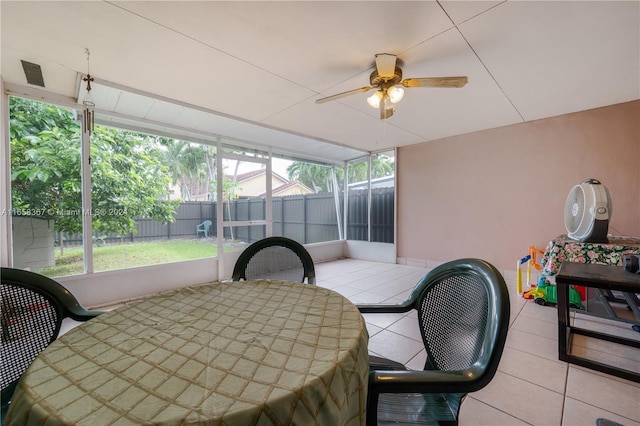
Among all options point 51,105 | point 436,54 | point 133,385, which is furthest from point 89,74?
point 436,54

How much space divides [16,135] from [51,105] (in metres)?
0.46

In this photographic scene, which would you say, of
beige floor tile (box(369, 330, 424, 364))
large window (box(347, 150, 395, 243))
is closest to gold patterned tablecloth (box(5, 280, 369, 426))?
beige floor tile (box(369, 330, 424, 364))

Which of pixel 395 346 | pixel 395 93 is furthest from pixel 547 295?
pixel 395 93

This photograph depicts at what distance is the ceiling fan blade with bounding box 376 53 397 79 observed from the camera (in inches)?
78.4

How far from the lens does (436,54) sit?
2.06 m

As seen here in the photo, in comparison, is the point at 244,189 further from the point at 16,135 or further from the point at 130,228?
the point at 16,135

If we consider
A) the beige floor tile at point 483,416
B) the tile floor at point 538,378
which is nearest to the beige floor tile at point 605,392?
the tile floor at point 538,378

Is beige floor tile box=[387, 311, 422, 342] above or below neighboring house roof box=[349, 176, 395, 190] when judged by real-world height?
below

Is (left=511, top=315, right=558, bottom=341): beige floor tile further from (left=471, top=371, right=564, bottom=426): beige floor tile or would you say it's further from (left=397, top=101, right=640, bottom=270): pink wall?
(left=397, top=101, right=640, bottom=270): pink wall

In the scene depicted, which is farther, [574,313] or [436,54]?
[574,313]

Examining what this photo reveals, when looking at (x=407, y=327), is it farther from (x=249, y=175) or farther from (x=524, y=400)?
(x=249, y=175)

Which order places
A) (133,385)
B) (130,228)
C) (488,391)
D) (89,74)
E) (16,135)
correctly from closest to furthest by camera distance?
1. (133,385)
2. (488,391)
3. (89,74)
4. (16,135)
5. (130,228)

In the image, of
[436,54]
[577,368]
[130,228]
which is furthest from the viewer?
[130,228]

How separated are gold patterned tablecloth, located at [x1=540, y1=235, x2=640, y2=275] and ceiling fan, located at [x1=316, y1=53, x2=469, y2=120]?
2093mm
